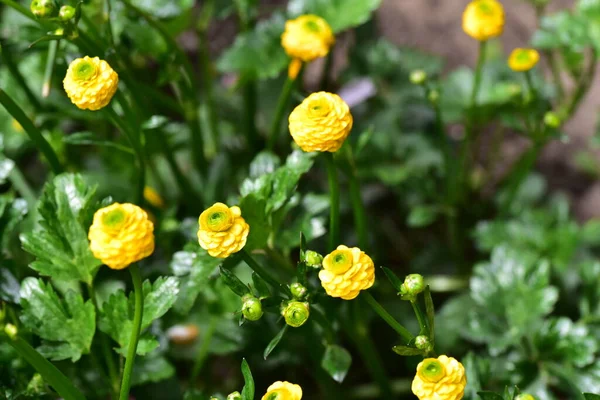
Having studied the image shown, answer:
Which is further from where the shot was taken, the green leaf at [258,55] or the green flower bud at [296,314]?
the green leaf at [258,55]

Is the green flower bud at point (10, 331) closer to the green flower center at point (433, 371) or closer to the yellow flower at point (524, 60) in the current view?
the green flower center at point (433, 371)

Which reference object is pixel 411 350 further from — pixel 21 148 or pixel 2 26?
pixel 2 26

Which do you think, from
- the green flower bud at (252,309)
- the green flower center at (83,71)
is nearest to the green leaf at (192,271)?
the green flower bud at (252,309)

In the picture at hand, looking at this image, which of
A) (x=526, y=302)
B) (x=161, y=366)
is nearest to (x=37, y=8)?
(x=161, y=366)

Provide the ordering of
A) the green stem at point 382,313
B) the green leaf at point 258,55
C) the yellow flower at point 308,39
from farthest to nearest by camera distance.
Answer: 1. the green leaf at point 258,55
2. the yellow flower at point 308,39
3. the green stem at point 382,313

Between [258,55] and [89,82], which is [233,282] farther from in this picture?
[258,55]

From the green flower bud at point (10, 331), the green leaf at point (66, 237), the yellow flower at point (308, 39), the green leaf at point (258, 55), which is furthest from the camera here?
the green leaf at point (258, 55)

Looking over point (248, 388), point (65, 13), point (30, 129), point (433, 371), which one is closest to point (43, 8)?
point (65, 13)
